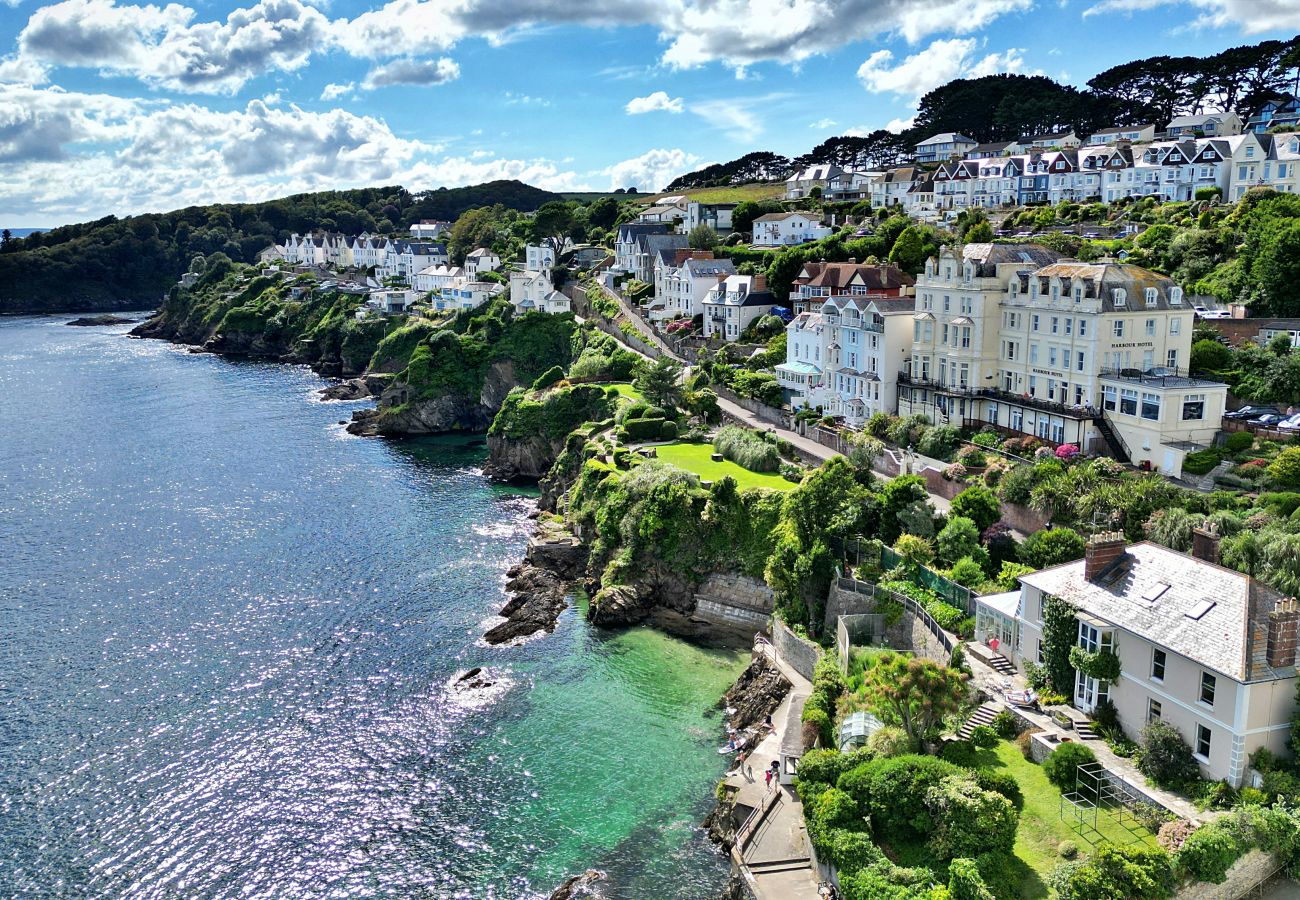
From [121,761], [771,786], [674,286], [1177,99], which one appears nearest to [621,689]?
[771,786]

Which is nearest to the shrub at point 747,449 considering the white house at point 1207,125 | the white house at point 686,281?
the white house at point 686,281

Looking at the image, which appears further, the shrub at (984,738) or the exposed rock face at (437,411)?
the exposed rock face at (437,411)

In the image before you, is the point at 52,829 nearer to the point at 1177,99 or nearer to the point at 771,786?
the point at 771,786

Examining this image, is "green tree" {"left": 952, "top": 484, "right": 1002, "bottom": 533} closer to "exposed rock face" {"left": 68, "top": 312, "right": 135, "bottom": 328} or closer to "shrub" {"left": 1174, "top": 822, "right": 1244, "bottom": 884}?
"shrub" {"left": 1174, "top": 822, "right": 1244, "bottom": 884}

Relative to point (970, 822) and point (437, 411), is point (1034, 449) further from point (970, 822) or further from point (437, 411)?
point (437, 411)

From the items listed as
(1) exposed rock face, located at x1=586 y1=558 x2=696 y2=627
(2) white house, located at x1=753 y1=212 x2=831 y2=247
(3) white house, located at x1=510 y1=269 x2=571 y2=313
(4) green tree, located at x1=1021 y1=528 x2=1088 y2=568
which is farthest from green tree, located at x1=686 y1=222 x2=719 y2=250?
(4) green tree, located at x1=1021 y1=528 x2=1088 y2=568

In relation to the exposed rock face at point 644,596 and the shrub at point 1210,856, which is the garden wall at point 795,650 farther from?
the shrub at point 1210,856
